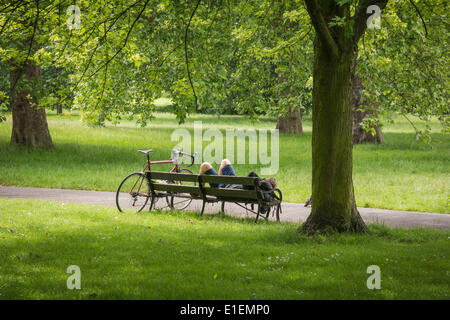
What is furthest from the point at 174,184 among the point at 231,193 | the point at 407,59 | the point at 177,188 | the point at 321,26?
the point at 407,59

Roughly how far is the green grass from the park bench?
2.33 meters

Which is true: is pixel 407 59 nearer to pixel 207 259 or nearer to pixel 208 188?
pixel 208 188

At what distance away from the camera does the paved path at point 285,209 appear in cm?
1046

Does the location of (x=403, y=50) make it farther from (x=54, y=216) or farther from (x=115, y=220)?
(x=54, y=216)

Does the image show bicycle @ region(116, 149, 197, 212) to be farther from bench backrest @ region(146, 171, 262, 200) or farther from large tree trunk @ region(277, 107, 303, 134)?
large tree trunk @ region(277, 107, 303, 134)

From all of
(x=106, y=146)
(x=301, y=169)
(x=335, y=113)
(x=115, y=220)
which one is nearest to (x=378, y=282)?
(x=335, y=113)

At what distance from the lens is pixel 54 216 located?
10062 mm

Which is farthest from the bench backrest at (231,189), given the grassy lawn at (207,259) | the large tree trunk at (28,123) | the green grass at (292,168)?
the large tree trunk at (28,123)

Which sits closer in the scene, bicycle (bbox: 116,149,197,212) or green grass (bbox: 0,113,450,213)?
bicycle (bbox: 116,149,197,212)

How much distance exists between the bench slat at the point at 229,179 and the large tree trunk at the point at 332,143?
150cm

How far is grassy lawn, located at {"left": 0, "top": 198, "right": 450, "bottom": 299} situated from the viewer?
5555 mm

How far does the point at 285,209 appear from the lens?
11906mm

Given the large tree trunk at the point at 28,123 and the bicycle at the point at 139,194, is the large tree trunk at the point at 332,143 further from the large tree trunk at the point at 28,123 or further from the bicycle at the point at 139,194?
the large tree trunk at the point at 28,123

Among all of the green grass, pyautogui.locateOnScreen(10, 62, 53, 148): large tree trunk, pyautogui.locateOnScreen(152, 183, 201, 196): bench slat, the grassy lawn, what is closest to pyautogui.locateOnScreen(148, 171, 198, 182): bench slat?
pyautogui.locateOnScreen(152, 183, 201, 196): bench slat
